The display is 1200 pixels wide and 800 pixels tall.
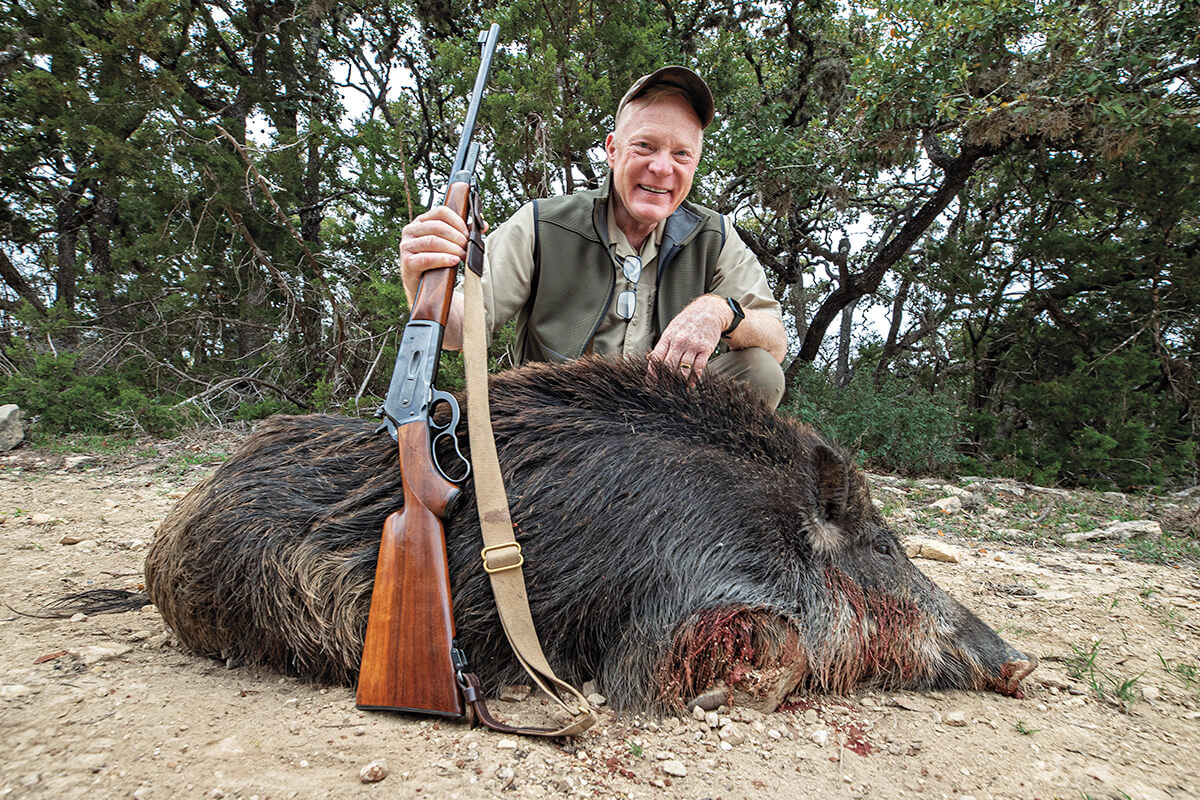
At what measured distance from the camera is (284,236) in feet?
24.1

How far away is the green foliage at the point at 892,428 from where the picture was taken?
6.59 m

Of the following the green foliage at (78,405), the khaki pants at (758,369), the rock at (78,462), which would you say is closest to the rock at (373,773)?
the khaki pants at (758,369)

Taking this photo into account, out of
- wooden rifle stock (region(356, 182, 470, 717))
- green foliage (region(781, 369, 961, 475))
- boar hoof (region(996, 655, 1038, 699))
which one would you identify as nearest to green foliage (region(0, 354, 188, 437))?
wooden rifle stock (region(356, 182, 470, 717))

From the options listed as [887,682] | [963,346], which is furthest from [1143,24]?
[887,682]

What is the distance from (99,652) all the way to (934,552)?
143 inches

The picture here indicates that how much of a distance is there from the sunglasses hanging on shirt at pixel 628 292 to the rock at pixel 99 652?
221 cm

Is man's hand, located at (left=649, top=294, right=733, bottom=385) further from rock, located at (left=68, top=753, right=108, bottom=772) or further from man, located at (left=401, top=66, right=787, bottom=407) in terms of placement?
rock, located at (left=68, top=753, right=108, bottom=772)

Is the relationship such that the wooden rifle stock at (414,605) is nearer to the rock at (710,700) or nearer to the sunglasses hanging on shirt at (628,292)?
the rock at (710,700)

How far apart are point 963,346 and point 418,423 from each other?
1020 centimetres

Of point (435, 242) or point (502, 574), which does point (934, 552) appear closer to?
point (502, 574)

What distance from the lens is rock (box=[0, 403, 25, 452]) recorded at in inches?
211

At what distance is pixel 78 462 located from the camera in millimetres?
4867

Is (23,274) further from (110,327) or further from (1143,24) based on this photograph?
(1143,24)

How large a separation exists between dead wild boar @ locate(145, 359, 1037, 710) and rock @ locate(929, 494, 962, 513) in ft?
9.68
